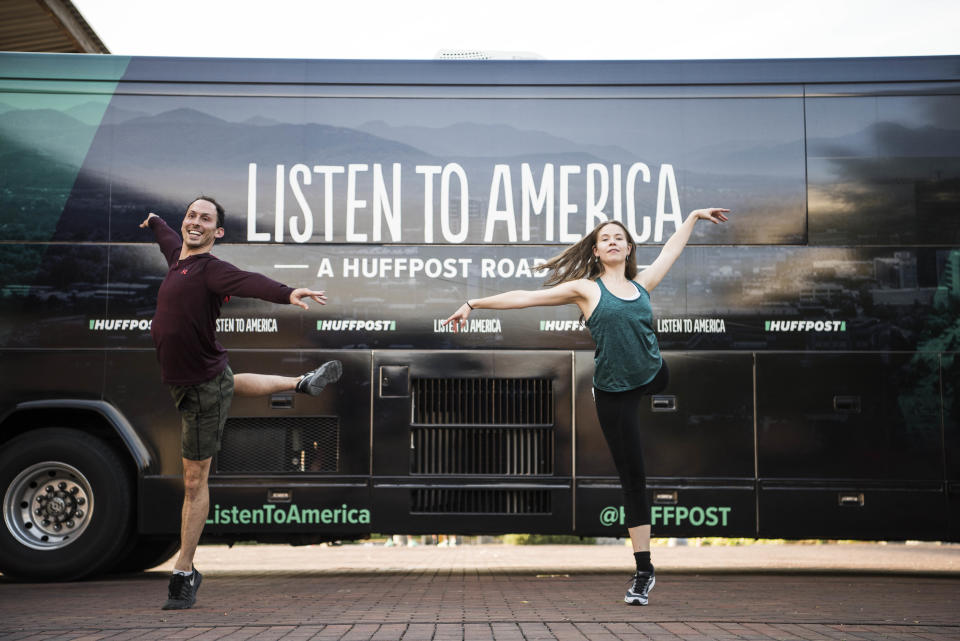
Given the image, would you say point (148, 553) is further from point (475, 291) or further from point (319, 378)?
point (475, 291)

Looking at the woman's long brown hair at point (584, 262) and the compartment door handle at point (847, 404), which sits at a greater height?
the woman's long brown hair at point (584, 262)

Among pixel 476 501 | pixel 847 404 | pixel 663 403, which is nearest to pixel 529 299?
pixel 663 403

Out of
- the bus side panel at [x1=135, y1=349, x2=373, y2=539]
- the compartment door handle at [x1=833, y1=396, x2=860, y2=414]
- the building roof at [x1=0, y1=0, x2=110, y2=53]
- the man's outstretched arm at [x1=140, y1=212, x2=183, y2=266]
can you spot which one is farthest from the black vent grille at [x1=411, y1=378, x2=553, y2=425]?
the building roof at [x1=0, y1=0, x2=110, y2=53]

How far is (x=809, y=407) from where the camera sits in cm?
679

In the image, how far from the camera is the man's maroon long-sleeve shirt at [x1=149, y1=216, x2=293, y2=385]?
534 cm

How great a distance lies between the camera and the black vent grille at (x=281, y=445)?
6.83 m

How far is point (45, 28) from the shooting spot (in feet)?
41.8

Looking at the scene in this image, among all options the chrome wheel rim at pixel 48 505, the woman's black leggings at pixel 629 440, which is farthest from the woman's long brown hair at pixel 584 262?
the chrome wheel rim at pixel 48 505

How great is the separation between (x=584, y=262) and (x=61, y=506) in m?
4.27

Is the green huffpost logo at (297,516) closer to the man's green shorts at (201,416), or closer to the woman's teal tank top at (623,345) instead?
the man's green shorts at (201,416)

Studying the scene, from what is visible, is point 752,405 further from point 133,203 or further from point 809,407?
point 133,203

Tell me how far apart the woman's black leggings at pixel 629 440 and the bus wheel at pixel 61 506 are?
3.67m

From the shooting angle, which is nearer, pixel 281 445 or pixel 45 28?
pixel 281 445

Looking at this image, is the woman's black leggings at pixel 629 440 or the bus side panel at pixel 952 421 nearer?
the woman's black leggings at pixel 629 440
